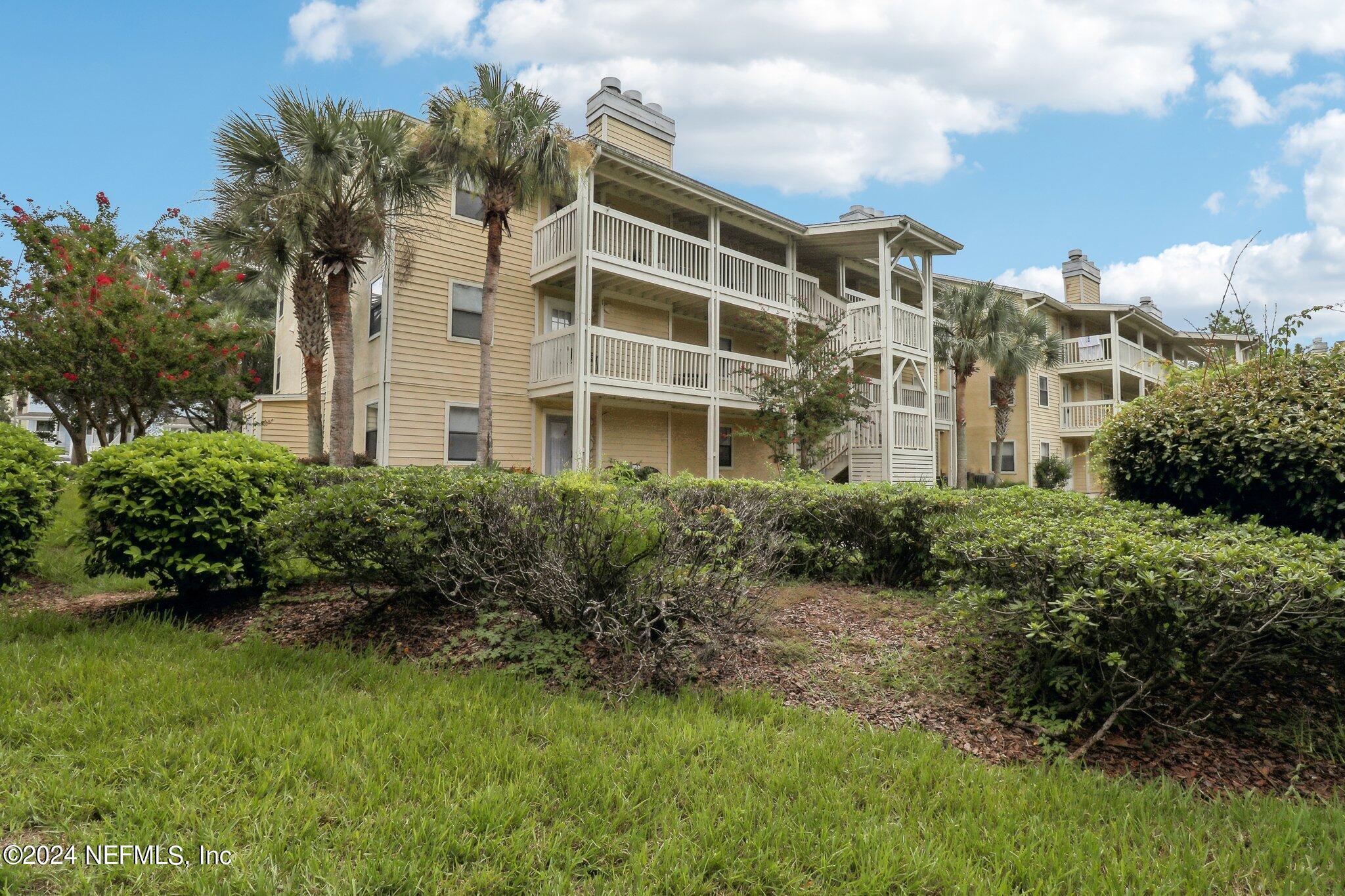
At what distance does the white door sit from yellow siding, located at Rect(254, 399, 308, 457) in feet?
19.2

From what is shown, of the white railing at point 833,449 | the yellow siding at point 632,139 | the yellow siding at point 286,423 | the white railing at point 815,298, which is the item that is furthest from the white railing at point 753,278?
the yellow siding at point 286,423

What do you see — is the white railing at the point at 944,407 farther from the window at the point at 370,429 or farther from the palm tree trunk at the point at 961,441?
the window at the point at 370,429

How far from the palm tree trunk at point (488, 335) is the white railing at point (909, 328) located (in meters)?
10.6

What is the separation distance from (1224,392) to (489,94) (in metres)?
12.8

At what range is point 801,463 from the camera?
16.2 m

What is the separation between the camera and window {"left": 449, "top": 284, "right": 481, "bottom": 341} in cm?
1510

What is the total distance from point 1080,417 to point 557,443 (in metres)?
24.8

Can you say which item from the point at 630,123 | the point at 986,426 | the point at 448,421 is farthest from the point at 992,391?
the point at 448,421

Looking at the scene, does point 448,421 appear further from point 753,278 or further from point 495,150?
point 753,278

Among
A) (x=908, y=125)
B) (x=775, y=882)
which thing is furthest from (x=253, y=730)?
(x=908, y=125)

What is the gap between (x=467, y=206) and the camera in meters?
15.6

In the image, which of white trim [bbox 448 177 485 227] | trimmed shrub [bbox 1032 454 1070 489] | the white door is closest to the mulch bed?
the white door

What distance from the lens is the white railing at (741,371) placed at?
1639 centimetres

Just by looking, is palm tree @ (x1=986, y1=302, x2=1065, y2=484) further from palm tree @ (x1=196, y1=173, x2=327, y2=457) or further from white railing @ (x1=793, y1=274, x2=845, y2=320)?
palm tree @ (x1=196, y1=173, x2=327, y2=457)
